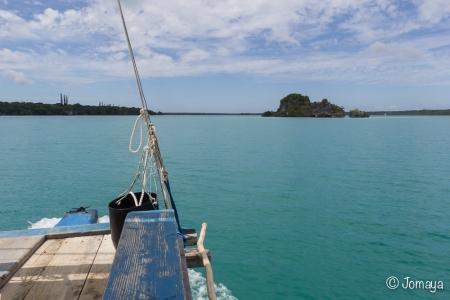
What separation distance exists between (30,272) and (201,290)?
15.6 ft

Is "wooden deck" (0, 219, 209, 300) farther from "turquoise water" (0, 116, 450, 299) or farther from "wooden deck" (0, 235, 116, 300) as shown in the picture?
"turquoise water" (0, 116, 450, 299)

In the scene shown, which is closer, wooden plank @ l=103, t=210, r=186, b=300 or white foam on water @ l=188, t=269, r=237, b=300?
wooden plank @ l=103, t=210, r=186, b=300

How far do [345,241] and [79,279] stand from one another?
926 centimetres

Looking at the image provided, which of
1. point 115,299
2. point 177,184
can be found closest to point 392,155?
point 177,184

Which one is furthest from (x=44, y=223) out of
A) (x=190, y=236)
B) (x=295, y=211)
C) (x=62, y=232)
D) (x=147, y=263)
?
(x=147, y=263)

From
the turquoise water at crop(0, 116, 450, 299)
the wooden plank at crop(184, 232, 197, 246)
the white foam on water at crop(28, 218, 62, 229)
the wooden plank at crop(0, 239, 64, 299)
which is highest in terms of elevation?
the wooden plank at crop(0, 239, 64, 299)

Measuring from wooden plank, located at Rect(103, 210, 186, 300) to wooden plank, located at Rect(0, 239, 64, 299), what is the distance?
152cm

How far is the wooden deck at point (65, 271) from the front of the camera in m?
3.34

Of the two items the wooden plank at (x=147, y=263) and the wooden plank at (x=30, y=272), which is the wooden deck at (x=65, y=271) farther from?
the wooden plank at (x=147, y=263)

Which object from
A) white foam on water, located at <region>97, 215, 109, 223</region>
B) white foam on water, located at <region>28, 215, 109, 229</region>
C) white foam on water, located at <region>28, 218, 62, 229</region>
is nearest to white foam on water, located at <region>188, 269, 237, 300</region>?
white foam on water, located at <region>97, 215, 109, 223</region>

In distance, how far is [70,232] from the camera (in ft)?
16.1

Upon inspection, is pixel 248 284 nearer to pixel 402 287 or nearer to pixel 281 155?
pixel 402 287

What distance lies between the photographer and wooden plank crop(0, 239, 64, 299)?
3.35 m

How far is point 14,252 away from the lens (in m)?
4.18
